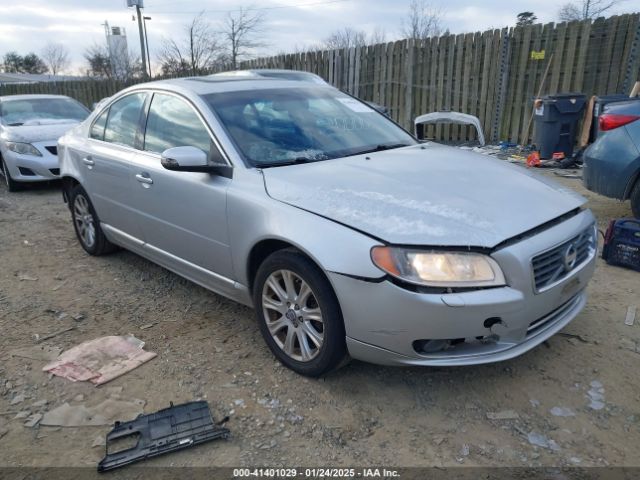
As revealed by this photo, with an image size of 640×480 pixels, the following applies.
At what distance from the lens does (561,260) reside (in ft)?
8.55

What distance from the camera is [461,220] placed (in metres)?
2.44

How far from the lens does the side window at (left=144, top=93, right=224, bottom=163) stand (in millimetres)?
3316

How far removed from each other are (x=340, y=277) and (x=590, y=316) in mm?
2065

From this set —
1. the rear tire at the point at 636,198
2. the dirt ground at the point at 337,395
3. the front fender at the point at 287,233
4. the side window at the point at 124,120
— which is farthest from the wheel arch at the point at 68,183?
the rear tire at the point at 636,198

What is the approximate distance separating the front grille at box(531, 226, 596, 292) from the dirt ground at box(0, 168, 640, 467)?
61cm

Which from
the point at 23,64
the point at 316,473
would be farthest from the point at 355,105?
the point at 23,64

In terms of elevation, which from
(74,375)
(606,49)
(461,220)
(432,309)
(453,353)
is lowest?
(74,375)

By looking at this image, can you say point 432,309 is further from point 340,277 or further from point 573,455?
point 573,455

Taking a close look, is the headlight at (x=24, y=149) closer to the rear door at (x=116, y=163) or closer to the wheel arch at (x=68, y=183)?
the wheel arch at (x=68, y=183)

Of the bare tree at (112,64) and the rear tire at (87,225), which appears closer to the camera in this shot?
the rear tire at (87,225)

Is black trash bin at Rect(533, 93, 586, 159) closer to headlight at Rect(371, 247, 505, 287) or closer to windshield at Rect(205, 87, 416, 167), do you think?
windshield at Rect(205, 87, 416, 167)

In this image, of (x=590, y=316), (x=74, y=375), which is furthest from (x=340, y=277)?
(x=590, y=316)

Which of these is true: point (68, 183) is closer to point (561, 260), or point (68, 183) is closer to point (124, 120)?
point (124, 120)

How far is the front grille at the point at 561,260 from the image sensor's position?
245 centimetres
